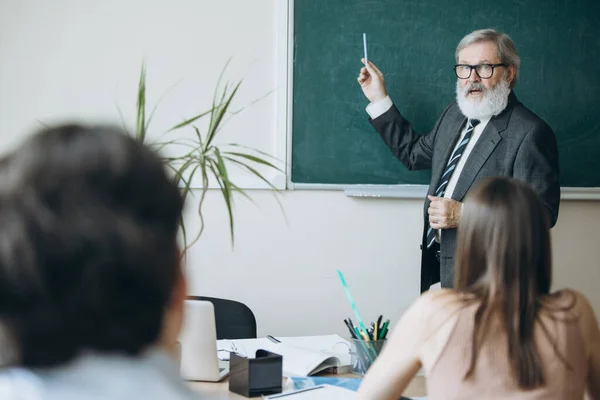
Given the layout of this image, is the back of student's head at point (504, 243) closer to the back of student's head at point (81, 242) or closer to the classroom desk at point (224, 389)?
the classroom desk at point (224, 389)

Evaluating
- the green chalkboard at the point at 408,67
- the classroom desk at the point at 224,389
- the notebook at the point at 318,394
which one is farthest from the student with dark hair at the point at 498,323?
the green chalkboard at the point at 408,67

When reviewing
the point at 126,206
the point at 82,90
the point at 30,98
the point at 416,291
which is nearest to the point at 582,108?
the point at 416,291

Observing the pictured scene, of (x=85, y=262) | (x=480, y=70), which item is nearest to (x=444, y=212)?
(x=480, y=70)

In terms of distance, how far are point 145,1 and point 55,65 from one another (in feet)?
1.69

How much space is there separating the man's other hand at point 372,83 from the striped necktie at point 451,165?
17.6 inches

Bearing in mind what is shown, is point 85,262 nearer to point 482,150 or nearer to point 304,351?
point 304,351

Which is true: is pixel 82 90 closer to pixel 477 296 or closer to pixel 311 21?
pixel 311 21

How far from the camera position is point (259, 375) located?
1.81 m

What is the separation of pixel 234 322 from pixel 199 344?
36.5 inches

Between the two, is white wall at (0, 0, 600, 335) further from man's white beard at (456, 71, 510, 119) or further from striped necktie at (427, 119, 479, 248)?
man's white beard at (456, 71, 510, 119)

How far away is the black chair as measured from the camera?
2.81 meters

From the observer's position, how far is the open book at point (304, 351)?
6.70 feet

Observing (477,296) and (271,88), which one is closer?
(477,296)

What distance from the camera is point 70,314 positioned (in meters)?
0.58
